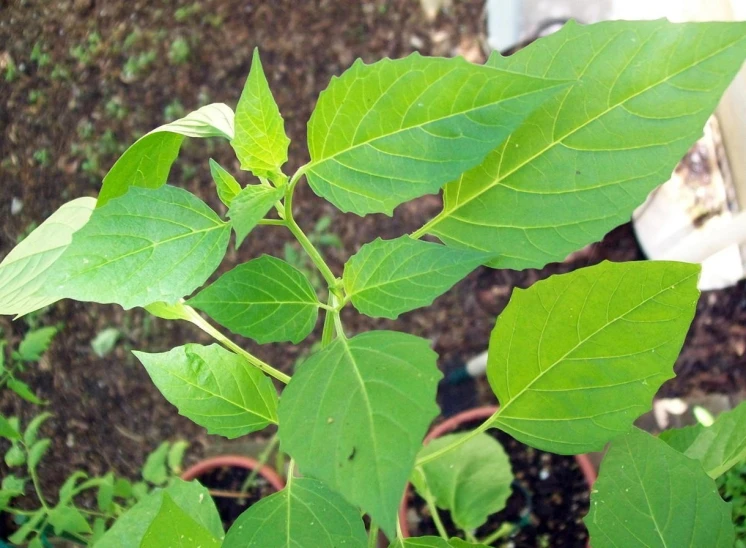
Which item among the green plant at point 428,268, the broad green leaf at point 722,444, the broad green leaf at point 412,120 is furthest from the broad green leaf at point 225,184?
the broad green leaf at point 722,444

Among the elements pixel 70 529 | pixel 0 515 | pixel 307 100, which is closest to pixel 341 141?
pixel 70 529

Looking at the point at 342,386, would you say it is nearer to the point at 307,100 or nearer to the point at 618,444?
the point at 618,444

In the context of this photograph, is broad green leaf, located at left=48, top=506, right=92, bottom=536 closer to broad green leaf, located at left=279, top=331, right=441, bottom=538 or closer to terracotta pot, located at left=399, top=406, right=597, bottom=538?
terracotta pot, located at left=399, top=406, right=597, bottom=538

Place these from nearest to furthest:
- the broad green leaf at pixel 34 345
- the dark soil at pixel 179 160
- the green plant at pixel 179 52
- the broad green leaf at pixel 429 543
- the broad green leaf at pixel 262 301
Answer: the broad green leaf at pixel 262 301 < the broad green leaf at pixel 429 543 < the broad green leaf at pixel 34 345 < the dark soil at pixel 179 160 < the green plant at pixel 179 52

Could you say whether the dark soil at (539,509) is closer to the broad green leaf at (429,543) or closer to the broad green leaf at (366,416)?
the broad green leaf at (429,543)

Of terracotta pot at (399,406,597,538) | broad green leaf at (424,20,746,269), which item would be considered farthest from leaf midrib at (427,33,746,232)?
terracotta pot at (399,406,597,538)

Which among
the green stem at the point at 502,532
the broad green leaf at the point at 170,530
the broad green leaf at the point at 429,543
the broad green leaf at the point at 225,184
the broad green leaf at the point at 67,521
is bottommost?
the green stem at the point at 502,532

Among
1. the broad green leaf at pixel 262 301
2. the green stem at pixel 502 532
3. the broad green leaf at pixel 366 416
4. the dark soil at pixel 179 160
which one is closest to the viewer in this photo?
the broad green leaf at pixel 366 416
